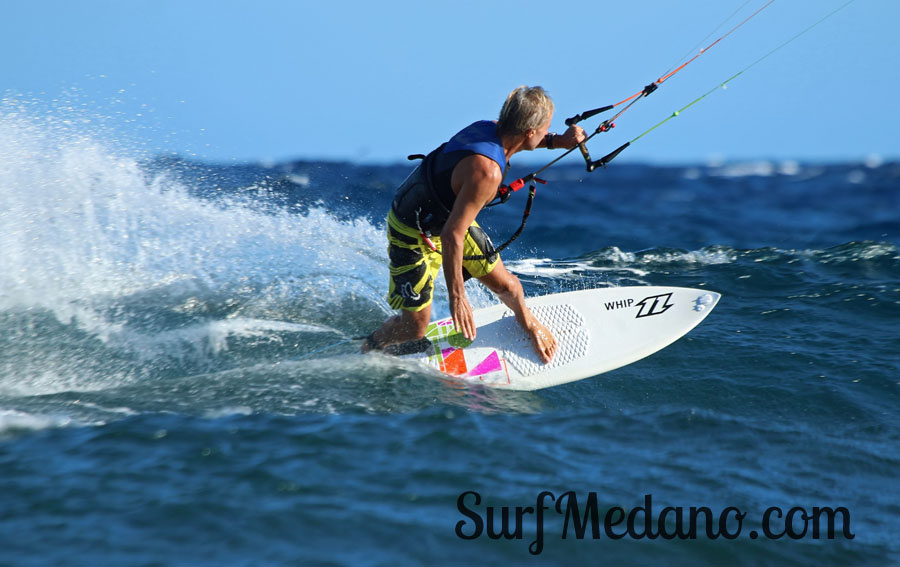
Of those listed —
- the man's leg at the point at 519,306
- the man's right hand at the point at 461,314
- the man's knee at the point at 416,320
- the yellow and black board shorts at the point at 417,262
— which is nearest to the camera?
the man's right hand at the point at 461,314

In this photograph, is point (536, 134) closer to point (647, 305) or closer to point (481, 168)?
point (481, 168)

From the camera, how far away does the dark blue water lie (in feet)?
11.5

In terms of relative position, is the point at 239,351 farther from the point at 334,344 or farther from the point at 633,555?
the point at 633,555

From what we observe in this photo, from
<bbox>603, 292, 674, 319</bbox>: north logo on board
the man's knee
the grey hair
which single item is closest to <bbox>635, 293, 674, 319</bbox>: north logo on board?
<bbox>603, 292, 674, 319</bbox>: north logo on board

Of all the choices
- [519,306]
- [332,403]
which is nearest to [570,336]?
[519,306]

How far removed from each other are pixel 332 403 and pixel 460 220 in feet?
4.93

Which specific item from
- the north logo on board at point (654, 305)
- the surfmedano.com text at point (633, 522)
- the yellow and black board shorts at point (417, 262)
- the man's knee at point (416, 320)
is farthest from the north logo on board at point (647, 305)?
the surfmedano.com text at point (633, 522)

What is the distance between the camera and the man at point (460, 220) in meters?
4.73

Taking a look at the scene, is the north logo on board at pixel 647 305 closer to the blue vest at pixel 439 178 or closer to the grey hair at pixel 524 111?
the blue vest at pixel 439 178

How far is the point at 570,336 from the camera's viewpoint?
6250mm

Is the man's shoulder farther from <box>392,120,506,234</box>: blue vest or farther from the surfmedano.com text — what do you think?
the surfmedano.com text

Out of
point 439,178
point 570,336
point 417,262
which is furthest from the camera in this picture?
point 570,336

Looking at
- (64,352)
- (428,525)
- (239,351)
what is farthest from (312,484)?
(64,352)

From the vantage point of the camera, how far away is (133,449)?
417 cm
